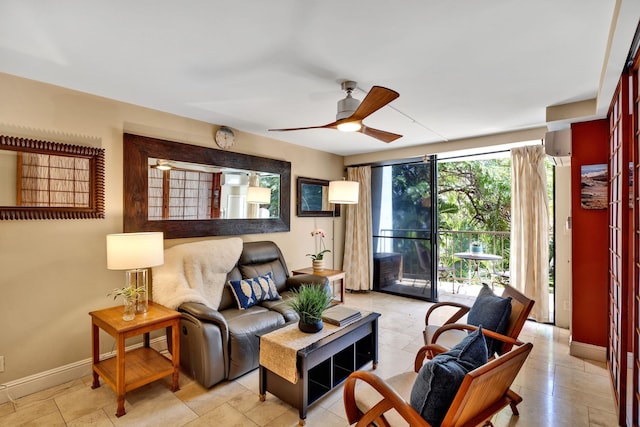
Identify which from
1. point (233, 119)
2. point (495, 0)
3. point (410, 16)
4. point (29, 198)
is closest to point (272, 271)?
point (233, 119)

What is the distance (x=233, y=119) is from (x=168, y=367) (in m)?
2.47

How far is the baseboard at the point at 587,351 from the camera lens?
2918 mm

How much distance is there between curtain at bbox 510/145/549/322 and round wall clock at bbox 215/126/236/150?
11.6 ft

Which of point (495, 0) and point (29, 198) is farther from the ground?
point (495, 0)

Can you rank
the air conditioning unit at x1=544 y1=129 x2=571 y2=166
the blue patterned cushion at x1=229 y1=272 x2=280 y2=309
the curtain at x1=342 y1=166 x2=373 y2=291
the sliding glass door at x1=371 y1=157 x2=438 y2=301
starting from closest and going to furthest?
the air conditioning unit at x1=544 y1=129 x2=571 y2=166
the blue patterned cushion at x1=229 y1=272 x2=280 y2=309
the sliding glass door at x1=371 y1=157 x2=438 y2=301
the curtain at x1=342 y1=166 x2=373 y2=291

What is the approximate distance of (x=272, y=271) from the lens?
12.4 ft

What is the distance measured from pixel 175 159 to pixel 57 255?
1.31m

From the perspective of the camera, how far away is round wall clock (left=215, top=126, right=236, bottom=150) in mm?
3592

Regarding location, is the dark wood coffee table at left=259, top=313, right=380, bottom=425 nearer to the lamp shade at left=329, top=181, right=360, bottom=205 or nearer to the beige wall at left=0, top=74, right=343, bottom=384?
the beige wall at left=0, top=74, right=343, bottom=384

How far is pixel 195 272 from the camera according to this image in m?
3.03

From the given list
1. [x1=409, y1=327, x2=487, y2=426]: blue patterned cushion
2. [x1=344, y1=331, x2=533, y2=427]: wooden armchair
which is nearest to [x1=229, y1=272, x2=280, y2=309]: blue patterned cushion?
[x1=344, y1=331, x2=533, y2=427]: wooden armchair

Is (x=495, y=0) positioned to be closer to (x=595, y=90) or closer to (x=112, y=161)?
(x=595, y=90)

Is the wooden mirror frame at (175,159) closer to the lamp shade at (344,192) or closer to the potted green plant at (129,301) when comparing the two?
the potted green plant at (129,301)

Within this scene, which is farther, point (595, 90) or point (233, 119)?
point (233, 119)
